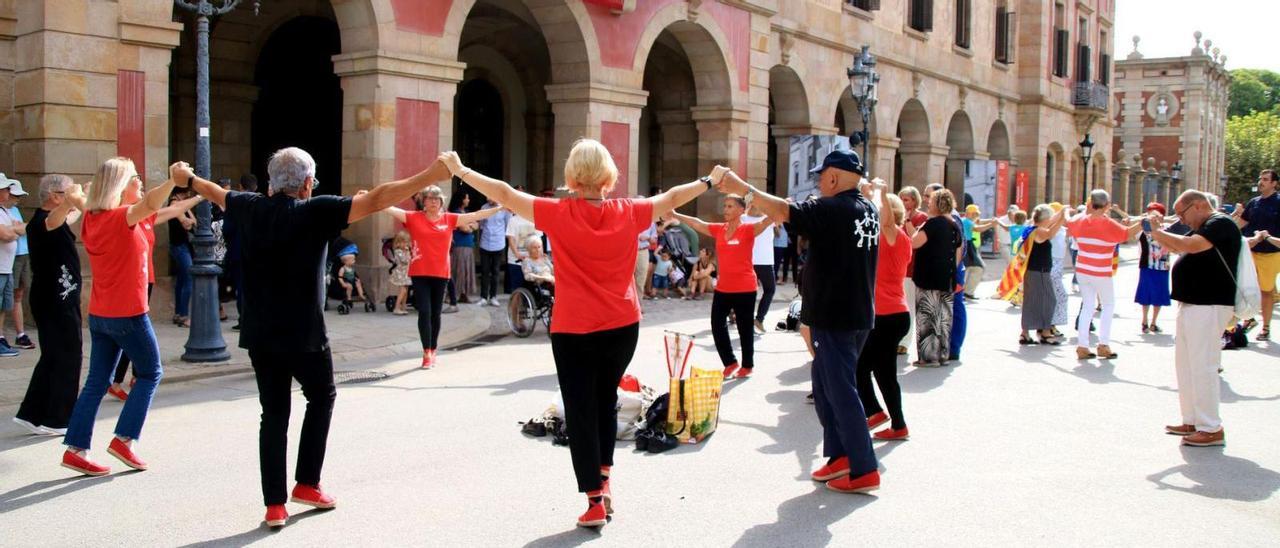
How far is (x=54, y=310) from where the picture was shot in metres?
6.51

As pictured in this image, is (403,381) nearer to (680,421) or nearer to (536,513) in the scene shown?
(680,421)

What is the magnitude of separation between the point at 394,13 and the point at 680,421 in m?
8.62

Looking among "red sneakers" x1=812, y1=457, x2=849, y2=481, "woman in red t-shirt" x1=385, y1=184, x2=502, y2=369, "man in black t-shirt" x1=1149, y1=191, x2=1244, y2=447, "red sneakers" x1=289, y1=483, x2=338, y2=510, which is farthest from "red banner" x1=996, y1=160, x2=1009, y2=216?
"red sneakers" x1=289, y1=483, x2=338, y2=510

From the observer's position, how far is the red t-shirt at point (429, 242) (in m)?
9.62

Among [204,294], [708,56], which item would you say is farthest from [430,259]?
[708,56]

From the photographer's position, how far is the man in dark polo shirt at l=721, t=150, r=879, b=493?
5457 mm

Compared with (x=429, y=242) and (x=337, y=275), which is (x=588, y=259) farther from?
(x=337, y=275)

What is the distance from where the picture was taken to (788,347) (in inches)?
449

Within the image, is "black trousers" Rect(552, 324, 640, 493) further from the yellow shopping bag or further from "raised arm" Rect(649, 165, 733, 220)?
the yellow shopping bag

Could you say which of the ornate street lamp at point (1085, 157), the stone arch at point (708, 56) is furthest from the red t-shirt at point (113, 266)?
the ornate street lamp at point (1085, 157)

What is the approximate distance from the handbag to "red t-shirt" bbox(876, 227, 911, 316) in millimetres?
1995

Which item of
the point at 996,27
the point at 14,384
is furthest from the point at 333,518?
the point at 996,27

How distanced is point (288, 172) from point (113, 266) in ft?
5.62

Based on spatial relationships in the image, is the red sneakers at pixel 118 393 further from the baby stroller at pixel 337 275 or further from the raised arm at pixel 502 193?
the baby stroller at pixel 337 275
